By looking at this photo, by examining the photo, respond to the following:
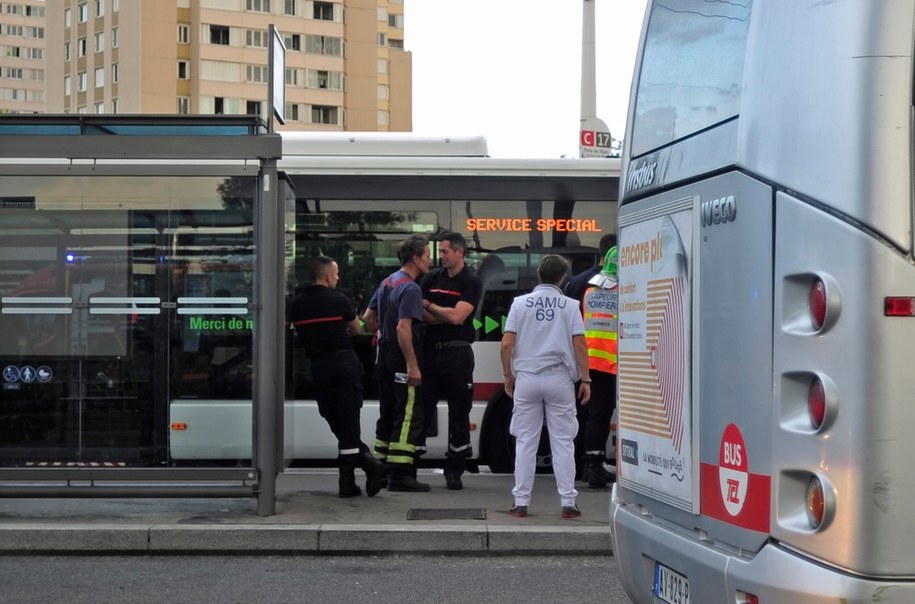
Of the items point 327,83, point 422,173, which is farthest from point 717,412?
point 327,83

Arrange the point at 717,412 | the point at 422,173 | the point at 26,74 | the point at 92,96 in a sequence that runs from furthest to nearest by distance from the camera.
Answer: the point at 26,74, the point at 92,96, the point at 422,173, the point at 717,412

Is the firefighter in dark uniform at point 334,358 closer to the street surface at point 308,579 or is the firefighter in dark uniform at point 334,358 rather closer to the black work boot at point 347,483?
the black work boot at point 347,483

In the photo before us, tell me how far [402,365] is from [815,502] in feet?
20.0

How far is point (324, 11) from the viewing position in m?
100

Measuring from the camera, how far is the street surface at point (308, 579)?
6703mm

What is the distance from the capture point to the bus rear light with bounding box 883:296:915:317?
11.0 feet

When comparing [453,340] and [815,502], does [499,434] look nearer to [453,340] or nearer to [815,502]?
[453,340]

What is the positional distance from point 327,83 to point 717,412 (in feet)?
Result: 324

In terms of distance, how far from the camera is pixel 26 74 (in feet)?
518

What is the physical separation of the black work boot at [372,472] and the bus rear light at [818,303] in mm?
5982

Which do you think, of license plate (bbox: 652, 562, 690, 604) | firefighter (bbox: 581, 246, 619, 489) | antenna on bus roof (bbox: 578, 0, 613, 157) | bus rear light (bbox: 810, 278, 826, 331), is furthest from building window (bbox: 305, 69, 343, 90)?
bus rear light (bbox: 810, 278, 826, 331)

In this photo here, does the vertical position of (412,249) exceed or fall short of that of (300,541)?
it exceeds it

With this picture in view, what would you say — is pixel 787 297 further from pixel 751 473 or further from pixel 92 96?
pixel 92 96

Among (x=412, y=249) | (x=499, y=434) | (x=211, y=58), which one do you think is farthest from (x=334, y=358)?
(x=211, y=58)
